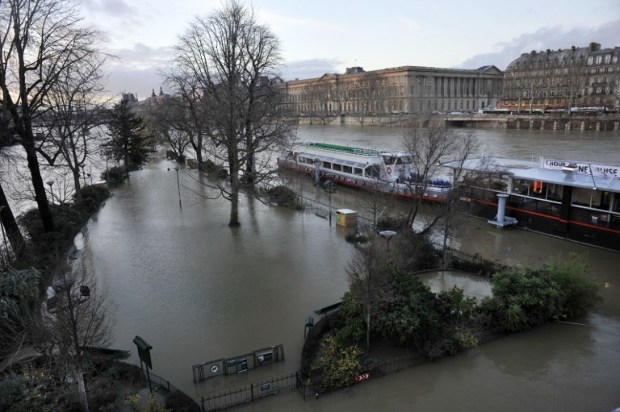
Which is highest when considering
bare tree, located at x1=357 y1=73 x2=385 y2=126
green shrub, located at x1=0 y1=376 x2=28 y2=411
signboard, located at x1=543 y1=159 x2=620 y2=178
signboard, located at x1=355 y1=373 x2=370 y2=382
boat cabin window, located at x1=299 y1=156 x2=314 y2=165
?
bare tree, located at x1=357 y1=73 x2=385 y2=126

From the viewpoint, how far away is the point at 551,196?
19.7 meters

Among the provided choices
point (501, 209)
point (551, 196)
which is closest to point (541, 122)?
point (501, 209)

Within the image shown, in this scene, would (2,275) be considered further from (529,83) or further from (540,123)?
(529,83)

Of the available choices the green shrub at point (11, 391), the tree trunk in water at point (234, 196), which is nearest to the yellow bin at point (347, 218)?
the tree trunk in water at point (234, 196)

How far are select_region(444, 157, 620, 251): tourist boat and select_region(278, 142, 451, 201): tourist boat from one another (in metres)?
2.51

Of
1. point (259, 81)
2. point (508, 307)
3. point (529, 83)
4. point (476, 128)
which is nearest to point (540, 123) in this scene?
point (476, 128)

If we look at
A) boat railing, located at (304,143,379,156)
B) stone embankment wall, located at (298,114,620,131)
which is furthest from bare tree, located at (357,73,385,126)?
boat railing, located at (304,143,379,156)

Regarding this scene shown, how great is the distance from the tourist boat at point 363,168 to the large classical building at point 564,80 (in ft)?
218

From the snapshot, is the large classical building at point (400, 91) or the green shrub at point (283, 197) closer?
the green shrub at point (283, 197)

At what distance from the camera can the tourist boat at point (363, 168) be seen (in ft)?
83.8

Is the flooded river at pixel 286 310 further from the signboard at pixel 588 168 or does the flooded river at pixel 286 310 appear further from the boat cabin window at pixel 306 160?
the boat cabin window at pixel 306 160

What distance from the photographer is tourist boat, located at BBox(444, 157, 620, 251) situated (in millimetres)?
17641

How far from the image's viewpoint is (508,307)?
1163 cm

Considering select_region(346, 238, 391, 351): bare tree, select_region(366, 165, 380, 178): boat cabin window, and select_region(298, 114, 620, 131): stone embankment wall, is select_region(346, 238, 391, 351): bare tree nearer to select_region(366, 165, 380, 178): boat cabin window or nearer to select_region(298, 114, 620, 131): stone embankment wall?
select_region(366, 165, 380, 178): boat cabin window
